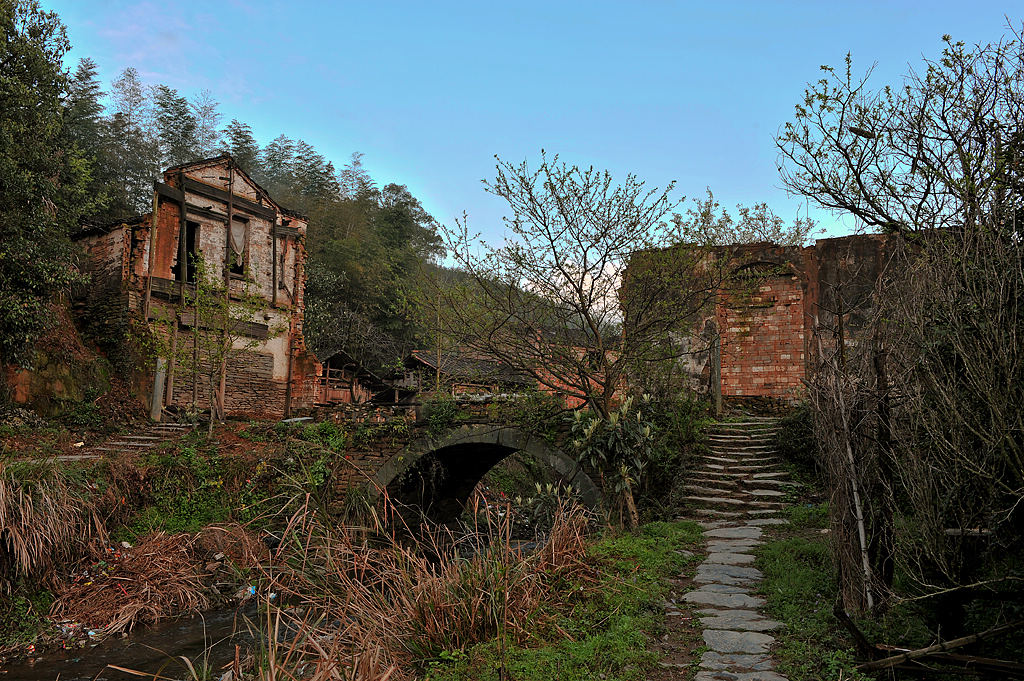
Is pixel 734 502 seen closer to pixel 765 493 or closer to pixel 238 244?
pixel 765 493

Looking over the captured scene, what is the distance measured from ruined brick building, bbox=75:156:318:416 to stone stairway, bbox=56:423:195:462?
1.48m

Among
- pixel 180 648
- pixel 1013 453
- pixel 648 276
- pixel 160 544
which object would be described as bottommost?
pixel 180 648

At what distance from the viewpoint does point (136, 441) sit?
12.7m

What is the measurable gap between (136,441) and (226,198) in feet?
27.3

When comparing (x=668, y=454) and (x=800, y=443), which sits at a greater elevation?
(x=800, y=443)

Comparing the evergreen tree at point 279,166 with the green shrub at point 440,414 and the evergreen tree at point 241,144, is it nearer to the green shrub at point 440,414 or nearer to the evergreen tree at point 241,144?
the evergreen tree at point 241,144

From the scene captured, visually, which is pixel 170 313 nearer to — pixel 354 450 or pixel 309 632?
pixel 354 450

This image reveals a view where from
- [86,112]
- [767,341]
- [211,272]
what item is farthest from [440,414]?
[86,112]

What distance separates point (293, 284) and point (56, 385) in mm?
6995

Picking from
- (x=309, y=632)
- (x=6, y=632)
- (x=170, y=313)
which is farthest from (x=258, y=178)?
(x=309, y=632)

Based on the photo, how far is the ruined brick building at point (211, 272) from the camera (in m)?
16.3

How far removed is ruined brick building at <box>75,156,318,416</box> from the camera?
16281 millimetres

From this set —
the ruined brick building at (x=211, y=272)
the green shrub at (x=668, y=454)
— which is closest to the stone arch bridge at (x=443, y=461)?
the green shrub at (x=668, y=454)

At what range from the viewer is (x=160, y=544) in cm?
983
